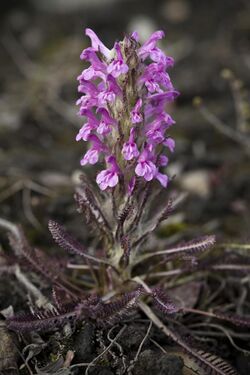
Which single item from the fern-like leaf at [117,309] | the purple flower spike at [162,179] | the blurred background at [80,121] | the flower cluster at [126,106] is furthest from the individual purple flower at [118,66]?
the fern-like leaf at [117,309]

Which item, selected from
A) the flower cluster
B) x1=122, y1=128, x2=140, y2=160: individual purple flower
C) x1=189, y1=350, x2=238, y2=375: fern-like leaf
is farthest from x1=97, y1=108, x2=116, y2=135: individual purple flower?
x1=189, y1=350, x2=238, y2=375: fern-like leaf

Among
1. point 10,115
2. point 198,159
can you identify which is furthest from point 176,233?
point 10,115

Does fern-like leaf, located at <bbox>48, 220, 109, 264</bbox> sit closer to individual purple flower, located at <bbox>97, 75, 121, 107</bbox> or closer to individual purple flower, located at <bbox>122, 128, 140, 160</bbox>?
individual purple flower, located at <bbox>122, 128, 140, 160</bbox>

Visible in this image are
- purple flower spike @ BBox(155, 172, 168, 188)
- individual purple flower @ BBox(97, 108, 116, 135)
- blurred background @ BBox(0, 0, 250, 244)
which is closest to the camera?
individual purple flower @ BBox(97, 108, 116, 135)

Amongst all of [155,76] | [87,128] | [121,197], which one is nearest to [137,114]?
[155,76]

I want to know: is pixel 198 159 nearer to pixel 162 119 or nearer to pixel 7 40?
pixel 162 119

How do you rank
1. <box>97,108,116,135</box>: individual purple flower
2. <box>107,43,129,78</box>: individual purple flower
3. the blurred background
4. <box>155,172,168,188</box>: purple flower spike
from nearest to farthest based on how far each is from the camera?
<box>107,43,129,78</box>: individual purple flower < <box>97,108,116,135</box>: individual purple flower < <box>155,172,168,188</box>: purple flower spike < the blurred background

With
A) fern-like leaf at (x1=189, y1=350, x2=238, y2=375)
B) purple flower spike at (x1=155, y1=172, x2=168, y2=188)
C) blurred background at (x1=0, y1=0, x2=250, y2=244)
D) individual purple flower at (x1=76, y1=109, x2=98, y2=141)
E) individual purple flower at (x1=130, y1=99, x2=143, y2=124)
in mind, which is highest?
blurred background at (x1=0, y1=0, x2=250, y2=244)
